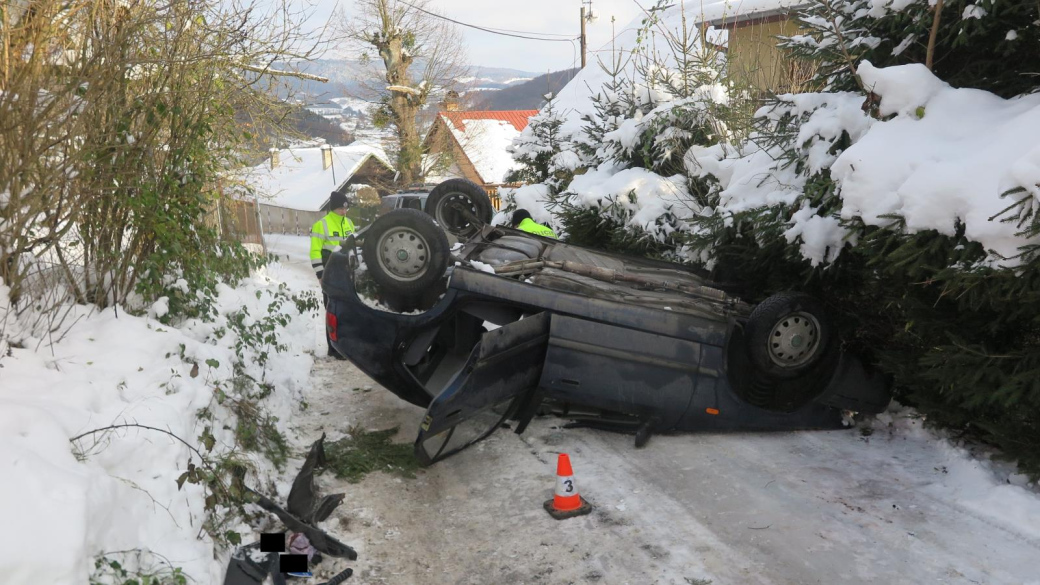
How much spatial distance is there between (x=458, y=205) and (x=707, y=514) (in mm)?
5045

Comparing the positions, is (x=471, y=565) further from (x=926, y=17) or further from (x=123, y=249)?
(x=926, y=17)

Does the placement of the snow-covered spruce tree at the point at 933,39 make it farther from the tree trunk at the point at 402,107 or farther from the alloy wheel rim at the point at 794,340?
the tree trunk at the point at 402,107

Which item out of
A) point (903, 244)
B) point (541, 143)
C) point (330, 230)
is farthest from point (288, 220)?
point (903, 244)

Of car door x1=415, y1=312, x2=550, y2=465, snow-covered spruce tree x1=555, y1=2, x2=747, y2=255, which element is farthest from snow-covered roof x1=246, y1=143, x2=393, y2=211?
car door x1=415, y1=312, x2=550, y2=465

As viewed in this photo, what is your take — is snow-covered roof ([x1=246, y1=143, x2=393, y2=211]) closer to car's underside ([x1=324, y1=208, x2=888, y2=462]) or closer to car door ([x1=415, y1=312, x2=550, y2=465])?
car's underside ([x1=324, y1=208, x2=888, y2=462])

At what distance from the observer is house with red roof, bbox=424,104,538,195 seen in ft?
109

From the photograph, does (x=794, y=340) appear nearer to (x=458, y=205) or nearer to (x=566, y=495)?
(x=566, y=495)

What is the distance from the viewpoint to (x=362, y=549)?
4559 millimetres

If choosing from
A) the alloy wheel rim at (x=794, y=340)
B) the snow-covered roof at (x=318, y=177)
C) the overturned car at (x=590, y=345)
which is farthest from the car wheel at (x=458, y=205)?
the snow-covered roof at (x=318, y=177)

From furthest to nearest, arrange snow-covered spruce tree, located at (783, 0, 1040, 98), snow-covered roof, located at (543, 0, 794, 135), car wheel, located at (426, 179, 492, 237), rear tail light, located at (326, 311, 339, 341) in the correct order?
snow-covered roof, located at (543, 0, 794, 135) → car wheel, located at (426, 179, 492, 237) → rear tail light, located at (326, 311, 339, 341) → snow-covered spruce tree, located at (783, 0, 1040, 98)

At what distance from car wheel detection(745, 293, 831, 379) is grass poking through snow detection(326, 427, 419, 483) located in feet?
9.23

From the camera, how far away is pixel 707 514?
492 cm

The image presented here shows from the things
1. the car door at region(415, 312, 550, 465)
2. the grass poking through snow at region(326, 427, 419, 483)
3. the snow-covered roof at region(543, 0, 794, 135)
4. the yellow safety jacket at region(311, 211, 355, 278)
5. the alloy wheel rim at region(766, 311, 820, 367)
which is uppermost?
the snow-covered roof at region(543, 0, 794, 135)

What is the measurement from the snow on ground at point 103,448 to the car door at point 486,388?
3.83 feet
